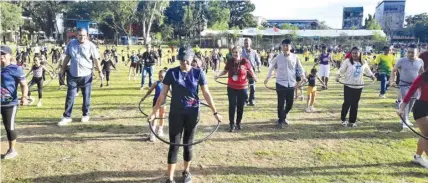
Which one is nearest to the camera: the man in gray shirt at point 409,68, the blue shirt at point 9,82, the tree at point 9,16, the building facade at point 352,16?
the blue shirt at point 9,82

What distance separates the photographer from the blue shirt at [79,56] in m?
8.22

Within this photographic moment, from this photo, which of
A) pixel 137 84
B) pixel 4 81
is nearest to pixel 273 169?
pixel 4 81

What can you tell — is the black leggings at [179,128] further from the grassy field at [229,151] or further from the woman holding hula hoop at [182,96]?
the grassy field at [229,151]

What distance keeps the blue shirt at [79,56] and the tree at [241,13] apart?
332 ft

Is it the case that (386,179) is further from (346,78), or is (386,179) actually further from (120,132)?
(120,132)

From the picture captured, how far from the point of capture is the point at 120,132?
783 centimetres

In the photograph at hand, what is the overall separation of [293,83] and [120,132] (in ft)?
13.4

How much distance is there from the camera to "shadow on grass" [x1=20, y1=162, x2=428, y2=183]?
17.1ft

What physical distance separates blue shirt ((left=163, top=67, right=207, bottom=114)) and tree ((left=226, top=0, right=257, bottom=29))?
343ft

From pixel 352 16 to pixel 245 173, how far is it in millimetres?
161384

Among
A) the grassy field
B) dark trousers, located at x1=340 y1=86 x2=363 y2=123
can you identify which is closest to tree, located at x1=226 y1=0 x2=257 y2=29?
the grassy field

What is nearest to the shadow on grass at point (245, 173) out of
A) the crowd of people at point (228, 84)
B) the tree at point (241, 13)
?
the crowd of people at point (228, 84)

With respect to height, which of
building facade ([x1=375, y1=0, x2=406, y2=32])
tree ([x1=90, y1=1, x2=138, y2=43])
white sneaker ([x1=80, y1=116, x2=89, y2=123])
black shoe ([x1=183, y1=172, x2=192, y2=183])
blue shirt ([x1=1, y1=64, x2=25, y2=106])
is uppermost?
building facade ([x1=375, y1=0, x2=406, y2=32])

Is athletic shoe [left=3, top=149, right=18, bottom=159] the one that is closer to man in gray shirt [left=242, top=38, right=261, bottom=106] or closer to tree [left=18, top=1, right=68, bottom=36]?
man in gray shirt [left=242, top=38, right=261, bottom=106]
